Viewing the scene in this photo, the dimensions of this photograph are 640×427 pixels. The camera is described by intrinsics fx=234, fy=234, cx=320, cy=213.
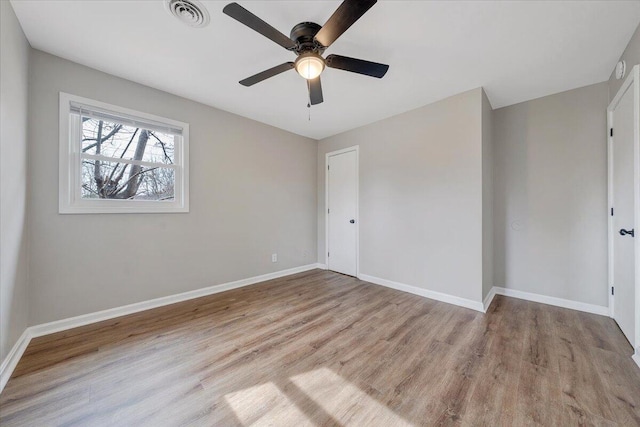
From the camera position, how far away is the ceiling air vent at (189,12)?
1568mm

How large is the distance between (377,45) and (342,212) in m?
2.59

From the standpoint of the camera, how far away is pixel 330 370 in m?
1.66

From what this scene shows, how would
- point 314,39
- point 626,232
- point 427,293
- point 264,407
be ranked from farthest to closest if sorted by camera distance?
point 427,293
point 626,232
point 314,39
point 264,407

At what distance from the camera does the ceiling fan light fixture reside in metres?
1.68

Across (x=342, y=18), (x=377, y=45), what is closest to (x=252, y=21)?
(x=342, y=18)

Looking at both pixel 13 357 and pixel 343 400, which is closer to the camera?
pixel 343 400

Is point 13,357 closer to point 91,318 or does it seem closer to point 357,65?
point 91,318

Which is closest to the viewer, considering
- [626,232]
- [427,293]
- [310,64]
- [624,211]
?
[310,64]

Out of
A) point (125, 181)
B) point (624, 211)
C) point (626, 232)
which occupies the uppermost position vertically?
point (125, 181)

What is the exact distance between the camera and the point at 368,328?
225 cm

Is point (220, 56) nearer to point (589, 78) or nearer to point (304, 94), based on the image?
point (304, 94)

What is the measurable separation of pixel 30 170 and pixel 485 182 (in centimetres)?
451

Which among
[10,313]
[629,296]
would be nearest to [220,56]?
[10,313]

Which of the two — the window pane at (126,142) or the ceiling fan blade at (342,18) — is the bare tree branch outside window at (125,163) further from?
the ceiling fan blade at (342,18)
